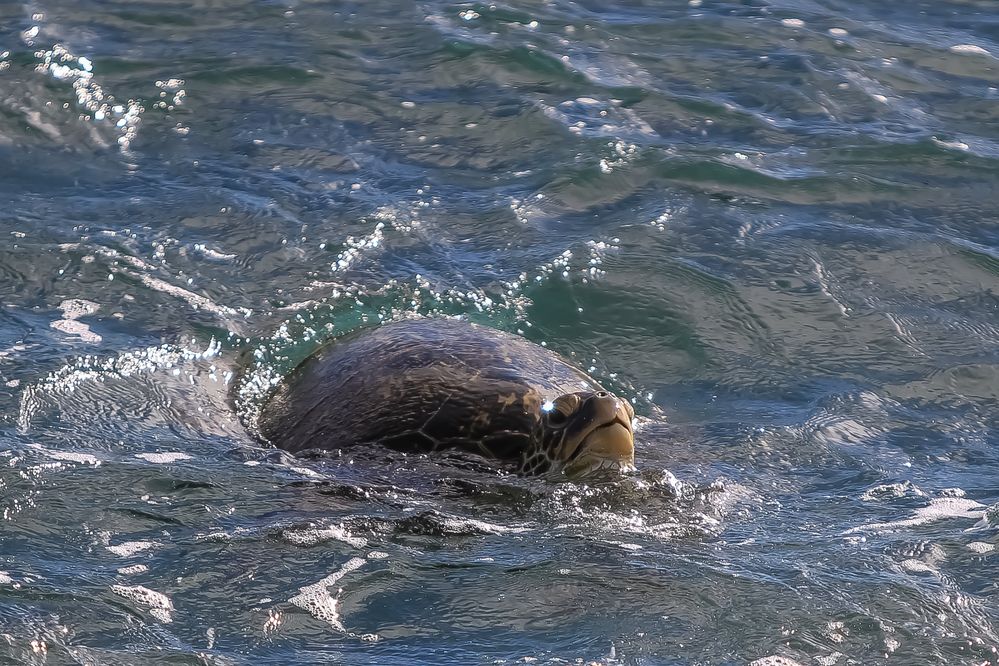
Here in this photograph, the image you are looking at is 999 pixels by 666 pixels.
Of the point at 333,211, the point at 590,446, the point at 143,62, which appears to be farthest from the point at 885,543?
the point at 143,62

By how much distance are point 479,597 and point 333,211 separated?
373cm

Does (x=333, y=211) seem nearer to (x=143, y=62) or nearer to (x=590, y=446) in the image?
(x=143, y=62)

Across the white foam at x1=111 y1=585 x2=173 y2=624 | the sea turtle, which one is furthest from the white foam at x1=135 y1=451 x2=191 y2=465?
the white foam at x1=111 y1=585 x2=173 y2=624

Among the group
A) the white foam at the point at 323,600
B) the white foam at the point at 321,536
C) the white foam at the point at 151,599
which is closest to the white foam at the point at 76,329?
the white foam at the point at 321,536

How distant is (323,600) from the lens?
430 centimetres

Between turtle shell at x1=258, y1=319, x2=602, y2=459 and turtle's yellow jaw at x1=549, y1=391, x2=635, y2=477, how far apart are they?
19cm

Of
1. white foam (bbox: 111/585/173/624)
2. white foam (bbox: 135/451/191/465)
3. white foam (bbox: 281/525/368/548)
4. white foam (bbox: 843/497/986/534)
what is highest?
white foam (bbox: 111/585/173/624)

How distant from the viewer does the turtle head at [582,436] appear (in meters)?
4.90

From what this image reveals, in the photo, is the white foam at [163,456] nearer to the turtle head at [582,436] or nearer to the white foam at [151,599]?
the white foam at [151,599]

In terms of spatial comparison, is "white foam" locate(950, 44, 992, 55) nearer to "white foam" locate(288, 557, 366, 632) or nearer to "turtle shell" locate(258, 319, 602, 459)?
"turtle shell" locate(258, 319, 602, 459)

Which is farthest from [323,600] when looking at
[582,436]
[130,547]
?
[582,436]

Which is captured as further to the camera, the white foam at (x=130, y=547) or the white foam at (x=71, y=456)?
the white foam at (x=71, y=456)

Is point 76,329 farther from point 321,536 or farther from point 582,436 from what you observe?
point 582,436

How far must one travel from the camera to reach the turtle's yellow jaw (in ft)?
16.1
